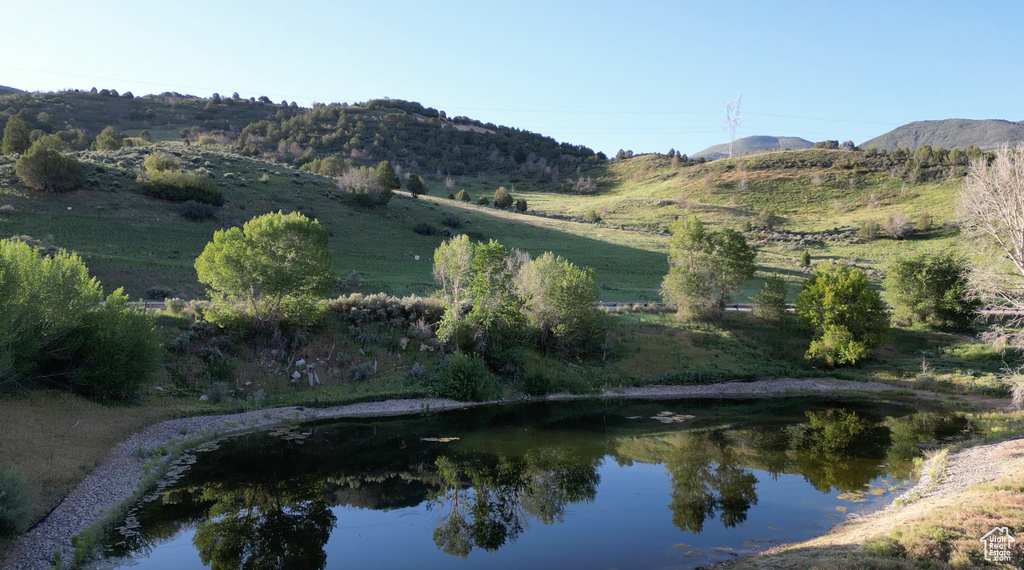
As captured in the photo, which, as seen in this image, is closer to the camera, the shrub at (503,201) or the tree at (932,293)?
the tree at (932,293)

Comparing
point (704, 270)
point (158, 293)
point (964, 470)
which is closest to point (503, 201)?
point (704, 270)

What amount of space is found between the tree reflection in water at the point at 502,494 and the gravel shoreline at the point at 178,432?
8535 mm

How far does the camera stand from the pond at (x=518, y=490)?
48.7ft

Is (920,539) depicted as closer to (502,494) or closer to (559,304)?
(502,494)

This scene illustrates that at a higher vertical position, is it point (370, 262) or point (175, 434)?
point (370, 262)

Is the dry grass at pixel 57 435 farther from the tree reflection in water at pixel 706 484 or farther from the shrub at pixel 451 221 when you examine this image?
the shrub at pixel 451 221

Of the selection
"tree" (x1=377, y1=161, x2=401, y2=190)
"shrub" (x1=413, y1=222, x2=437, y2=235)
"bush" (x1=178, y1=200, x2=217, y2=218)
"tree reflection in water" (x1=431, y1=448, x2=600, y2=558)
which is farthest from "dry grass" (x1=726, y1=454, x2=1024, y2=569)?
"tree" (x1=377, y1=161, x2=401, y2=190)

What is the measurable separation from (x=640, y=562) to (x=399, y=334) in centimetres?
2341

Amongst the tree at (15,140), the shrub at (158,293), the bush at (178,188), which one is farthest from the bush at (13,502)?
the tree at (15,140)

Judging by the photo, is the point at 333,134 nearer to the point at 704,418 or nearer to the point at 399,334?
the point at 399,334

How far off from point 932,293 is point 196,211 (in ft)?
194

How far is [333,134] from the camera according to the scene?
389 feet

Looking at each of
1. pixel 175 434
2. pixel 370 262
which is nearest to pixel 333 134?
pixel 370 262
